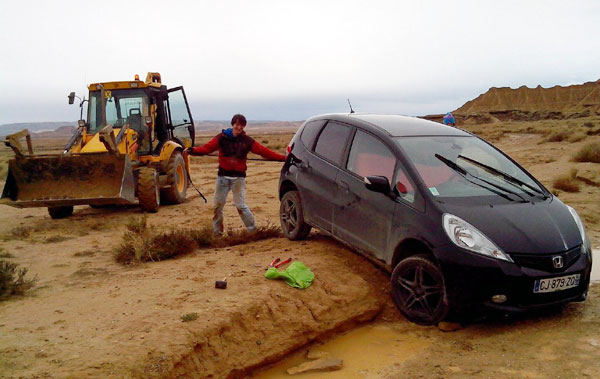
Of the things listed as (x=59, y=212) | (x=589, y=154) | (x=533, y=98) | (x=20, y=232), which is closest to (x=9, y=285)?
(x=20, y=232)

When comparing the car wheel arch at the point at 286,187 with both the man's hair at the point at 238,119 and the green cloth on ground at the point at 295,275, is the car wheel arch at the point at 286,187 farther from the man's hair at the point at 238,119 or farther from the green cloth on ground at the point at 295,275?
the green cloth on ground at the point at 295,275

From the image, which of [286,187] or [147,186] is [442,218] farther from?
[147,186]

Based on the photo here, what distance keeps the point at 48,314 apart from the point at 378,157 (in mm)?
3762

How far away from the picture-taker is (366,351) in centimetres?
487

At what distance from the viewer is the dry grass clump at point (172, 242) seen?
289 inches

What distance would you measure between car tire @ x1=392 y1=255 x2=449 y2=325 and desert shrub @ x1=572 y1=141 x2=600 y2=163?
1308cm

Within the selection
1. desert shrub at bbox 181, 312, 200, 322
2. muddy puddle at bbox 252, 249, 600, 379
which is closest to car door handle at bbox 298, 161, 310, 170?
muddy puddle at bbox 252, 249, 600, 379

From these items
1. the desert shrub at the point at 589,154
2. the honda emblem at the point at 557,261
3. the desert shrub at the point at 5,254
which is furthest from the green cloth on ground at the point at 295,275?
the desert shrub at the point at 589,154

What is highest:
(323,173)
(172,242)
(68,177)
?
(323,173)

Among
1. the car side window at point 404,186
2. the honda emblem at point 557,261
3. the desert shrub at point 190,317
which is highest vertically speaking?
the car side window at point 404,186

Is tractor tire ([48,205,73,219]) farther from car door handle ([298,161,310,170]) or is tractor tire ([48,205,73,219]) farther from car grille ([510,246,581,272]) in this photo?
car grille ([510,246,581,272])

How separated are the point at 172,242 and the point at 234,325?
9.97ft

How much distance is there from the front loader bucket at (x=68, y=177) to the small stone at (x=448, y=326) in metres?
6.98

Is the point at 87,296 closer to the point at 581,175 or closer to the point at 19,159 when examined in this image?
the point at 19,159
